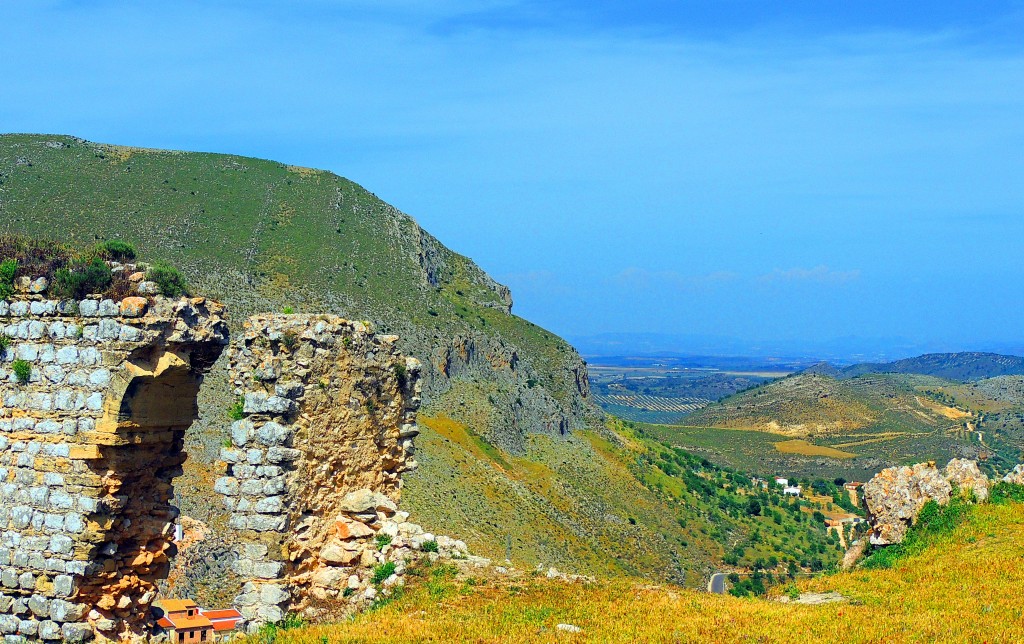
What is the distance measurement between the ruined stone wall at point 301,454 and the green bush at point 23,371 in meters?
2.38

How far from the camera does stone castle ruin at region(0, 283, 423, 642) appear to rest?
1177 centimetres

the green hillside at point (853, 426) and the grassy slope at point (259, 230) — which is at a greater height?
the grassy slope at point (259, 230)

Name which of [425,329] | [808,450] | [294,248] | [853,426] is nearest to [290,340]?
[425,329]

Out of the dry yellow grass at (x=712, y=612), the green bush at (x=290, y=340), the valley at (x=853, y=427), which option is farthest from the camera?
the valley at (x=853, y=427)

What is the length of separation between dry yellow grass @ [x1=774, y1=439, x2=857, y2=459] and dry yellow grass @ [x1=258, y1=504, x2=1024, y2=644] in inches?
3394

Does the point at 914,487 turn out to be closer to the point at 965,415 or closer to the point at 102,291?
the point at 102,291

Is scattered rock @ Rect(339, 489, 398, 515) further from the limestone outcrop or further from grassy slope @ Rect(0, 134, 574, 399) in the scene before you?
grassy slope @ Rect(0, 134, 574, 399)

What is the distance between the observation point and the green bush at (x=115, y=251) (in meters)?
12.5

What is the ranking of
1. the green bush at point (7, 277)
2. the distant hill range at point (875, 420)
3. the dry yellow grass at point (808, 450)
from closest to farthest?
the green bush at point (7, 277), the distant hill range at point (875, 420), the dry yellow grass at point (808, 450)

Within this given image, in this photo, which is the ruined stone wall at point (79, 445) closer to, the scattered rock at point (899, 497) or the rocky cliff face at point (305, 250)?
the scattered rock at point (899, 497)

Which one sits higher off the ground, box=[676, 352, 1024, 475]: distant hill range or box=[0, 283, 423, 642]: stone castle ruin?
box=[0, 283, 423, 642]: stone castle ruin

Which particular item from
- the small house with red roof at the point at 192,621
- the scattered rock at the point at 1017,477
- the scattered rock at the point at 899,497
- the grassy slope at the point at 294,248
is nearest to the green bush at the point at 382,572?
the small house with red roof at the point at 192,621

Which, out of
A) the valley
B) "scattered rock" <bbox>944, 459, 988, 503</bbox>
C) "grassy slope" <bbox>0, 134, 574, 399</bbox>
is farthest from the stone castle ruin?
the valley

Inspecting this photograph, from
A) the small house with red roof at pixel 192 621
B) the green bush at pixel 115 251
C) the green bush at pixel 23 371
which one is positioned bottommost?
the small house with red roof at pixel 192 621
